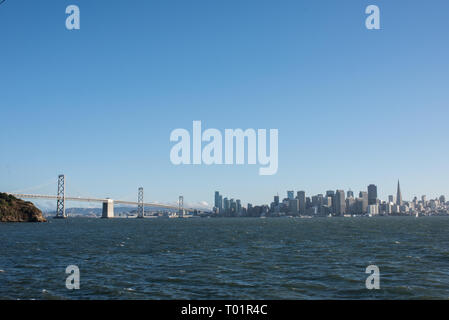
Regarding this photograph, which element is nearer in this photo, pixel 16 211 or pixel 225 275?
pixel 225 275

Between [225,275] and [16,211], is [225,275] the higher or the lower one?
the higher one

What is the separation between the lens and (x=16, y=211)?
153750 millimetres

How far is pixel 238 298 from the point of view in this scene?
72.6ft

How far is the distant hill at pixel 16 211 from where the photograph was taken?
149000mm

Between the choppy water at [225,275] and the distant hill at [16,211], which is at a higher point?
the choppy water at [225,275]

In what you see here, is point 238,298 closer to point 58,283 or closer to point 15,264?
point 58,283

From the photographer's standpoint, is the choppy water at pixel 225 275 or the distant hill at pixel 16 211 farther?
the distant hill at pixel 16 211

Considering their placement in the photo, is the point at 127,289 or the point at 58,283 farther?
the point at 58,283

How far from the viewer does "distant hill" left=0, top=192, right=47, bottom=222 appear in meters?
149

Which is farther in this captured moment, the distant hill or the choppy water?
the distant hill

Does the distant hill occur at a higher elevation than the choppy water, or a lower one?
lower
